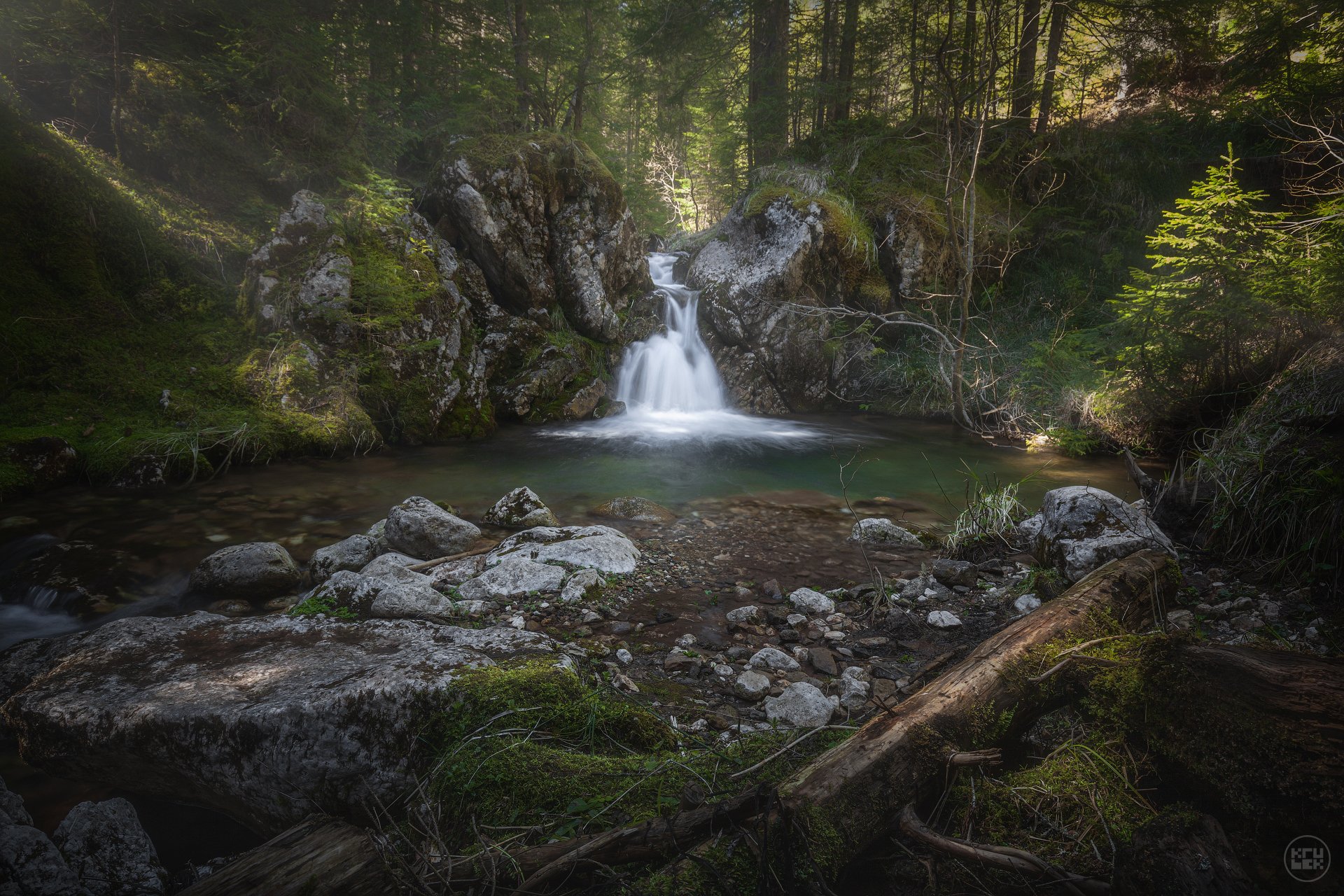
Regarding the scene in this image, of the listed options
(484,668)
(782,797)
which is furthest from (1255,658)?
(484,668)

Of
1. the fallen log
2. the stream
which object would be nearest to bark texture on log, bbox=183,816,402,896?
the fallen log

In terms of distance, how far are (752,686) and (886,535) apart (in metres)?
3.12

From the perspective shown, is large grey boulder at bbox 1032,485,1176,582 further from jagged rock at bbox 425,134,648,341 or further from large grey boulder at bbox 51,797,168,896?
jagged rock at bbox 425,134,648,341

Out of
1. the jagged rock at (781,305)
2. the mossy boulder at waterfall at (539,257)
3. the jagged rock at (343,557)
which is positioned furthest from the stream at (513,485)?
the jagged rock at (781,305)

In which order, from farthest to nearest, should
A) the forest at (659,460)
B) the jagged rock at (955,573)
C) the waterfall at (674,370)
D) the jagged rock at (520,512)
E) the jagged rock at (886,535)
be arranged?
the waterfall at (674,370) → the jagged rock at (520,512) → the jagged rock at (886,535) → the jagged rock at (955,573) → the forest at (659,460)

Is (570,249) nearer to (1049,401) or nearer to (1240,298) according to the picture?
(1049,401)

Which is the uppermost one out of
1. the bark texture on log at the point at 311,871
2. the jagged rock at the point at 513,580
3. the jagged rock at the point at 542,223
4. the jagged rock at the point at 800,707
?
the jagged rock at the point at 542,223

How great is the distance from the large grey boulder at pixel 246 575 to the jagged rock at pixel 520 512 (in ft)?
6.12

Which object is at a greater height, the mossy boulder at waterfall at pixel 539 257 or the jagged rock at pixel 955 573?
the mossy boulder at waterfall at pixel 539 257

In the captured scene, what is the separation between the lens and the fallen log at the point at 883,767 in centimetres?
136

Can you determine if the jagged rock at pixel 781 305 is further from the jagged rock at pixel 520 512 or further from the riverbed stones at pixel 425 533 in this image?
the riverbed stones at pixel 425 533

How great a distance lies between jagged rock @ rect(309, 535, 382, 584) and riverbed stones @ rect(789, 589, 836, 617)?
12.1 ft

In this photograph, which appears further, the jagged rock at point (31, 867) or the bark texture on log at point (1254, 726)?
the jagged rock at point (31, 867)

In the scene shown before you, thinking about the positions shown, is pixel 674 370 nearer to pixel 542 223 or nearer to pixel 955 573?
pixel 542 223
